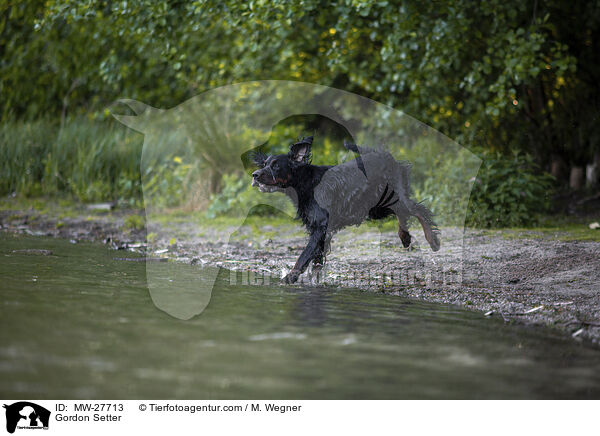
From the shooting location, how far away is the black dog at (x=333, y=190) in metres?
6.28

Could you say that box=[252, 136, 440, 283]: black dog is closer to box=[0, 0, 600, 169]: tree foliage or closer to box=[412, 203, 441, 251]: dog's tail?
box=[412, 203, 441, 251]: dog's tail

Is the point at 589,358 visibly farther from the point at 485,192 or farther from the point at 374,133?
the point at 374,133

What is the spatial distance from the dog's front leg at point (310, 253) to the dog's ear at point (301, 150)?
2.27ft

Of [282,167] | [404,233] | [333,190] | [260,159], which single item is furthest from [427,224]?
[260,159]

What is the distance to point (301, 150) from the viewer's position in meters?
6.36

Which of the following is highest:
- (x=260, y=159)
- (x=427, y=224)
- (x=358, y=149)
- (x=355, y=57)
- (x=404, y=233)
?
(x=355, y=57)

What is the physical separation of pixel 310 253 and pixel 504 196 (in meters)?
4.06

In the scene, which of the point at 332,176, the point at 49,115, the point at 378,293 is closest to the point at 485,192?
the point at 332,176

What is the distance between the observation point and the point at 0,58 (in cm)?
1552

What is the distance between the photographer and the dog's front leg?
6027 mm

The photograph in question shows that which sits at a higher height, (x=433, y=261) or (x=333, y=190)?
(x=333, y=190)

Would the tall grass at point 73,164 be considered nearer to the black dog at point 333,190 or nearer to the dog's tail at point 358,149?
the dog's tail at point 358,149
